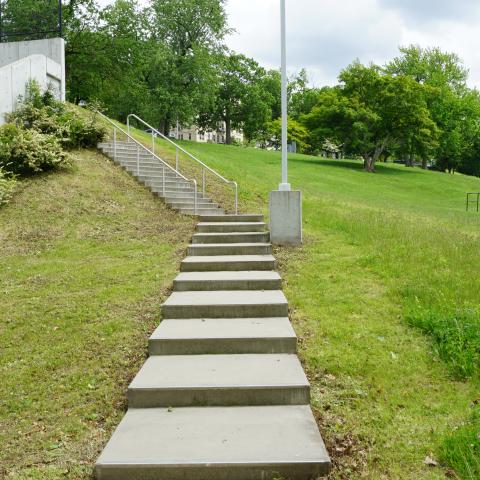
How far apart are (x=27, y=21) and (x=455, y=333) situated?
66.3 feet

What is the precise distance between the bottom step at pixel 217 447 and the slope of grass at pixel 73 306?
291mm

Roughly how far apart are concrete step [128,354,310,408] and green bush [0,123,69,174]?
9.27 metres

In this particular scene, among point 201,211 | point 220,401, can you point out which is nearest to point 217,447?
point 220,401

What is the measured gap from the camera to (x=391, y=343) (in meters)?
5.41

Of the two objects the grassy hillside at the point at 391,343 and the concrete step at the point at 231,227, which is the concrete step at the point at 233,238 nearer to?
the concrete step at the point at 231,227

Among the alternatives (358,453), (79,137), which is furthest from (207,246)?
(79,137)

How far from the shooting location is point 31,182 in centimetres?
1242

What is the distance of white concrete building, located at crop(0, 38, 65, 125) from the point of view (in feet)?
46.1

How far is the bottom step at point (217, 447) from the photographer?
3.46 metres

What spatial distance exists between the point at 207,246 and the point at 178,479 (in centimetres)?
565

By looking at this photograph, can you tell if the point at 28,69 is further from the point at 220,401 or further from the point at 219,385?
the point at 220,401

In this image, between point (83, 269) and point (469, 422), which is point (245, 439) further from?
point (83, 269)

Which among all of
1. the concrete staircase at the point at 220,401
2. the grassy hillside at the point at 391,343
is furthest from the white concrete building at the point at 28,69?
the concrete staircase at the point at 220,401

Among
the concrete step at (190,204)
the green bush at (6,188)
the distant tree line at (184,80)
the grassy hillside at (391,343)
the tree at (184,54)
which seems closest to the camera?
the grassy hillside at (391,343)
